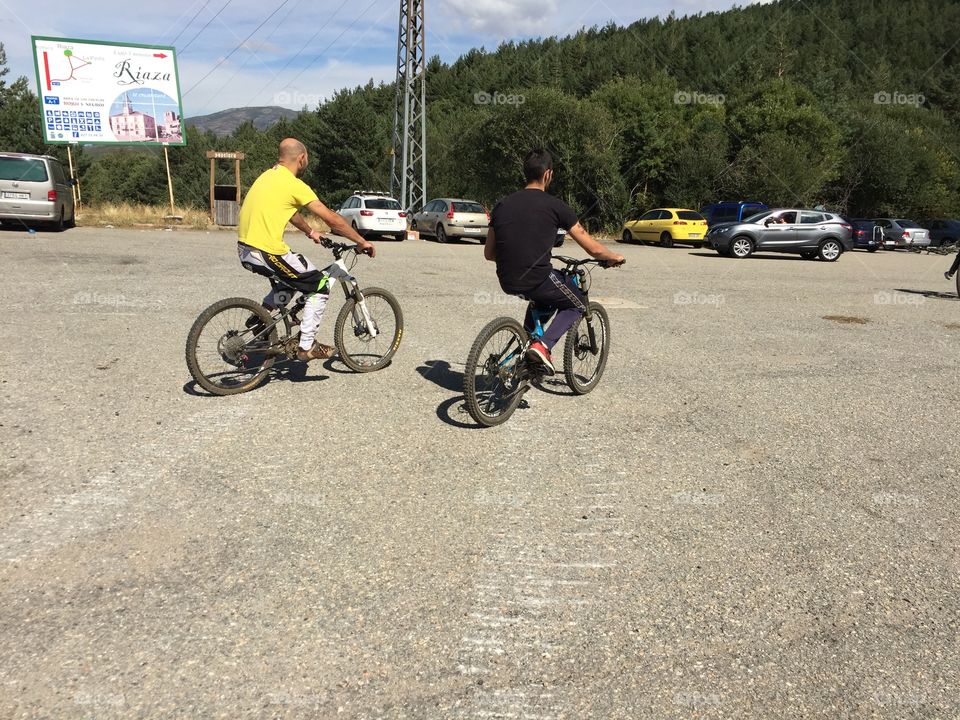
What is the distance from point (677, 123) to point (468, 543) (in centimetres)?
4826

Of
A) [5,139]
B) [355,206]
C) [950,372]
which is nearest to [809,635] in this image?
[950,372]

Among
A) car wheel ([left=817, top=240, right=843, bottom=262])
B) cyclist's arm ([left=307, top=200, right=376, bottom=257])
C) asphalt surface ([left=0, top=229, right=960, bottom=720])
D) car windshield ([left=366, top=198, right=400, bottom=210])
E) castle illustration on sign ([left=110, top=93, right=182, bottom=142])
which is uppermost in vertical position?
castle illustration on sign ([left=110, top=93, right=182, bottom=142])

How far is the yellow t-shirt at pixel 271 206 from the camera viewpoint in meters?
5.25

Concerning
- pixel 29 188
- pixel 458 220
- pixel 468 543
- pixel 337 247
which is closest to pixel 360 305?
pixel 337 247

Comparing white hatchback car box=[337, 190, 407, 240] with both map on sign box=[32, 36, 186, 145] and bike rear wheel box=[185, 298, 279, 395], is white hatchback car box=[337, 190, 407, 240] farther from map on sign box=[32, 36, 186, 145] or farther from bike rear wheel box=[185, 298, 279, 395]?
bike rear wheel box=[185, 298, 279, 395]

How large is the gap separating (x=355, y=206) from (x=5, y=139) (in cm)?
5244

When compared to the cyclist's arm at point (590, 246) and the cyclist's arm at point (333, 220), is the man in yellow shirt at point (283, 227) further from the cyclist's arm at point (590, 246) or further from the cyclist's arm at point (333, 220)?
the cyclist's arm at point (590, 246)

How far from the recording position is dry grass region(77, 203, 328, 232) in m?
23.9

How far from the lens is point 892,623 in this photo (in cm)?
277

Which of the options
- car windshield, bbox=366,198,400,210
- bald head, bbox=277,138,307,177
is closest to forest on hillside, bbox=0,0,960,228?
car windshield, bbox=366,198,400,210

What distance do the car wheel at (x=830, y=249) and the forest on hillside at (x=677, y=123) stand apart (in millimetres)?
16948

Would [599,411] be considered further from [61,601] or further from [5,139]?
[5,139]

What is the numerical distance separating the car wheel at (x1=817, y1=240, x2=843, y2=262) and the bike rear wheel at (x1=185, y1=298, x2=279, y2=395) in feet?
69.8

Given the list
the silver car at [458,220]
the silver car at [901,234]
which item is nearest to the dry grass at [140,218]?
the silver car at [458,220]
